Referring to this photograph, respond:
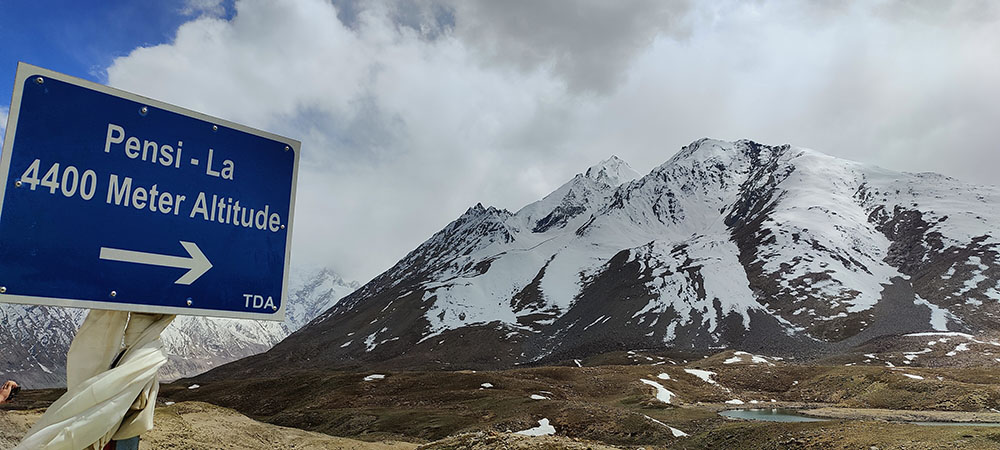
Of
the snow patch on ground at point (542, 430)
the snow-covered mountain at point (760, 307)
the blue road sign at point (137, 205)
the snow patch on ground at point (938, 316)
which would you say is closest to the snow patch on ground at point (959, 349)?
the snow-covered mountain at point (760, 307)

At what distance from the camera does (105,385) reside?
3123mm

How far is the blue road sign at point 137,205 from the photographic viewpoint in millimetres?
3035

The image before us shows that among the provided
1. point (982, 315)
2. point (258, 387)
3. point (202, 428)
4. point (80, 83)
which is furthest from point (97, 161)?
point (982, 315)

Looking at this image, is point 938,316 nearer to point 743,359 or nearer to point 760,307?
point 760,307

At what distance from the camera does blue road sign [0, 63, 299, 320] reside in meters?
3.04

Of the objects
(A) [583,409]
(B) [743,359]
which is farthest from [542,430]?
(B) [743,359]

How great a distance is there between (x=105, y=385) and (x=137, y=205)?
3.36 ft

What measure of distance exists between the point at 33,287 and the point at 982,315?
556ft

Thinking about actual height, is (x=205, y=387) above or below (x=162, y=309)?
below

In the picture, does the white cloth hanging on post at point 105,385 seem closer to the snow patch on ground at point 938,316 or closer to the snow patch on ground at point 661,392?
the snow patch on ground at point 661,392

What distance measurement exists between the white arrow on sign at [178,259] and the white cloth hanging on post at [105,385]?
289 millimetres

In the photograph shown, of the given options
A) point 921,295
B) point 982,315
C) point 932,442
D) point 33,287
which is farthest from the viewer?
point 921,295

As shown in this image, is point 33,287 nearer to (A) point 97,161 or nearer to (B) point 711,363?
(A) point 97,161

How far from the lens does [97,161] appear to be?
10.9 feet
